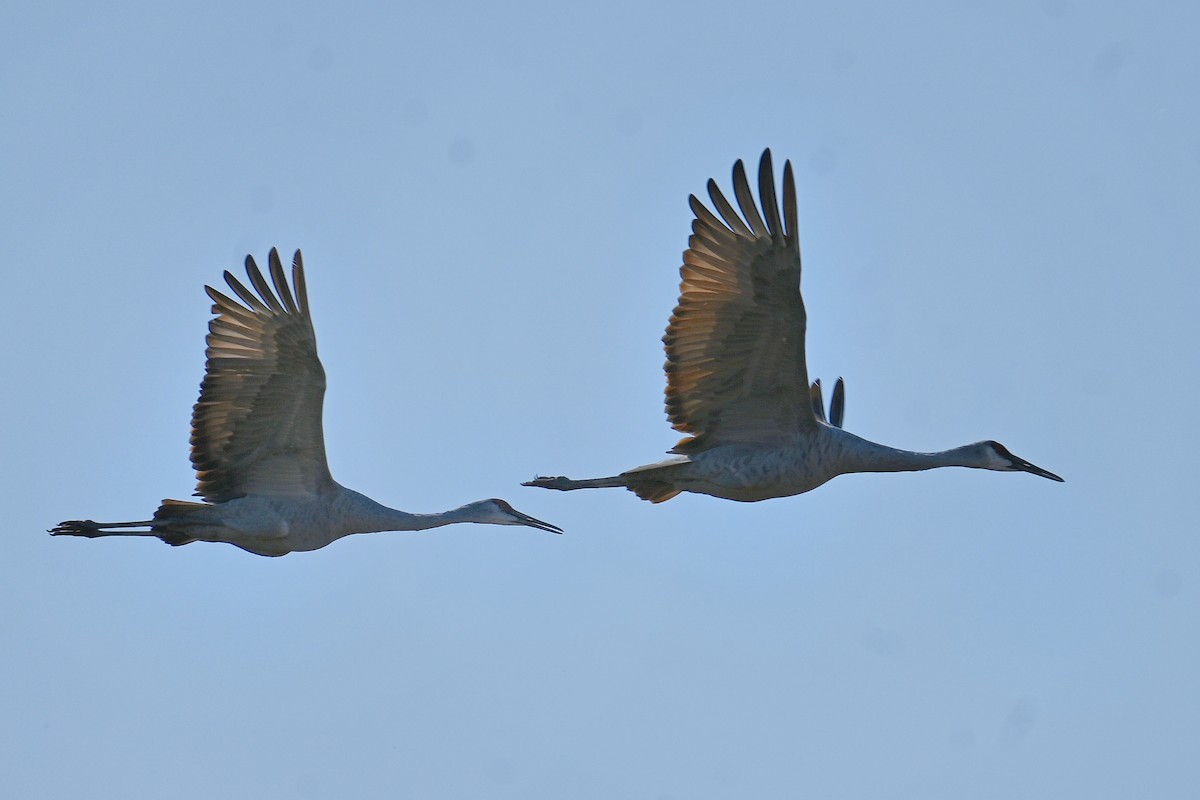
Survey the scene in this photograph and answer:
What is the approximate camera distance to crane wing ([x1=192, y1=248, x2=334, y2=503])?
22.2 m

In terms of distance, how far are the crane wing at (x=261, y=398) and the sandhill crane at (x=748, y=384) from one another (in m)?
2.63

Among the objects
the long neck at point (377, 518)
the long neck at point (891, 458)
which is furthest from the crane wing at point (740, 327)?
the long neck at point (377, 518)

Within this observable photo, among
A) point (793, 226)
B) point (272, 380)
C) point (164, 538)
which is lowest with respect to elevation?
point (164, 538)

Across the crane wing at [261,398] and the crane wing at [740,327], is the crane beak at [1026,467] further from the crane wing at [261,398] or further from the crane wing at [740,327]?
the crane wing at [261,398]

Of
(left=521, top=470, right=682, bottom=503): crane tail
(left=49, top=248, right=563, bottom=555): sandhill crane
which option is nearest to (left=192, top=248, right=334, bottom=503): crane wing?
(left=49, top=248, right=563, bottom=555): sandhill crane

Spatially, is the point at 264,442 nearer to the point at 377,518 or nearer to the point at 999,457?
the point at 377,518

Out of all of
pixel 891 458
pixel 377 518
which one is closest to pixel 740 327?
pixel 891 458

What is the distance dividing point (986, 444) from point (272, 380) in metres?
7.07

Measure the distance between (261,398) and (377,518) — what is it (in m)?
1.67

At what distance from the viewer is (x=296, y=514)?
73.9 ft

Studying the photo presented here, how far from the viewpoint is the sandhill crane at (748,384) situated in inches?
824

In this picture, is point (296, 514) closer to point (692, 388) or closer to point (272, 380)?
point (272, 380)

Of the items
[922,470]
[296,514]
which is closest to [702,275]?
[922,470]

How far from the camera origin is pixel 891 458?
877 inches
